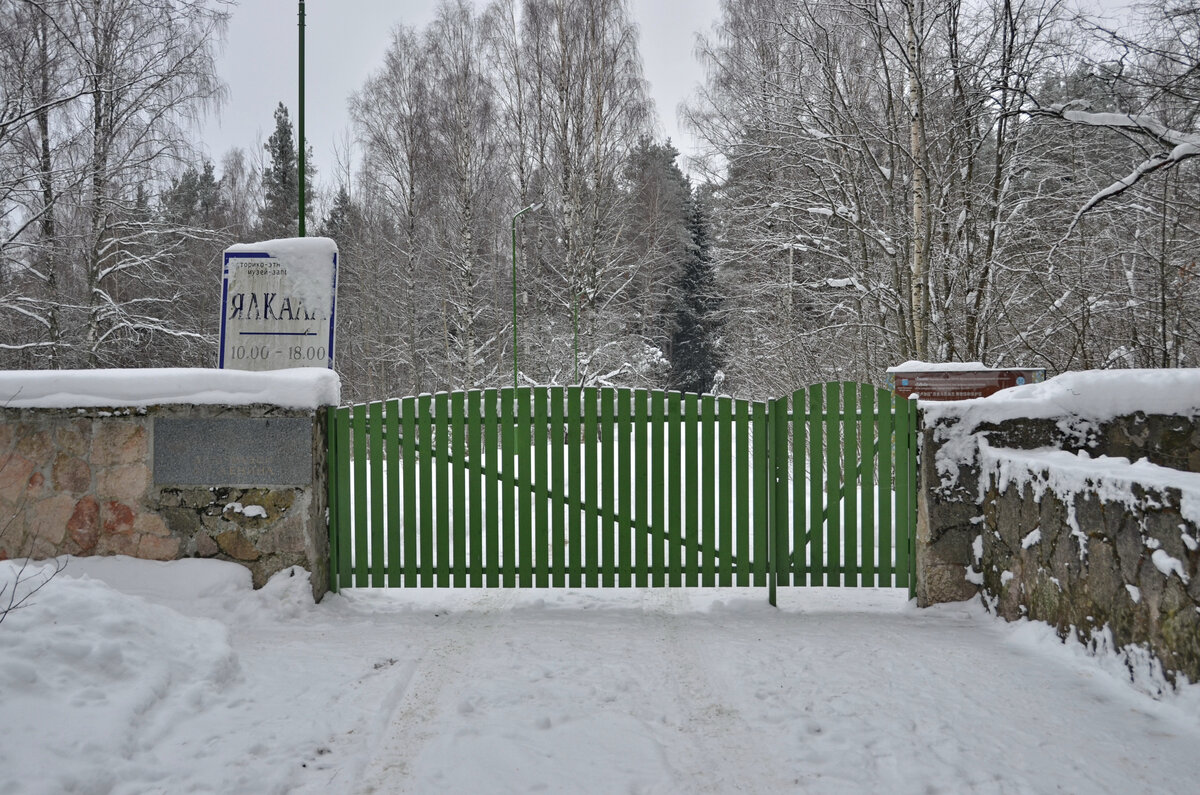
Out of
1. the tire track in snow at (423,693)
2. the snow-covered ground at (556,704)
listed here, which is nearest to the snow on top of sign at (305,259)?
the snow-covered ground at (556,704)

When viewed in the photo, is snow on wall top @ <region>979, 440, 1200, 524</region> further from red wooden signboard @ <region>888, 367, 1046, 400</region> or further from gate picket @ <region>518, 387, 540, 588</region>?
gate picket @ <region>518, 387, 540, 588</region>

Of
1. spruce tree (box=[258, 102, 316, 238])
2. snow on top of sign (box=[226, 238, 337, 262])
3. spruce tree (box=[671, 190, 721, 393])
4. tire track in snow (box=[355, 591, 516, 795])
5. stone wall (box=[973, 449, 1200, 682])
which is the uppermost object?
→ spruce tree (box=[258, 102, 316, 238])

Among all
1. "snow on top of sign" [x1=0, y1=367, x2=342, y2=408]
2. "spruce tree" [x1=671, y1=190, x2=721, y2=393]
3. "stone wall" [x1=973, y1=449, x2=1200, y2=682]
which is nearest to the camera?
"stone wall" [x1=973, y1=449, x2=1200, y2=682]

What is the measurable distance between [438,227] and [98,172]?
8910mm

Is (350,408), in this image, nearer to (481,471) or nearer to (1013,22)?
(481,471)

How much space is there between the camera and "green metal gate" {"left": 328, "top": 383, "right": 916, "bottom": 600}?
5180mm

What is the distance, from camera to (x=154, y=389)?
16.9 feet

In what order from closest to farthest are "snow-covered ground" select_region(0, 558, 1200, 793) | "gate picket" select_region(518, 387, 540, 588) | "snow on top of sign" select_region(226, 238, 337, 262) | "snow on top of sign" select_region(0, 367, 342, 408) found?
"snow-covered ground" select_region(0, 558, 1200, 793)
"snow on top of sign" select_region(0, 367, 342, 408)
"gate picket" select_region(518, 387, 540, 588)
"snow on top of sign" select_region(226, 238, 337, 262)

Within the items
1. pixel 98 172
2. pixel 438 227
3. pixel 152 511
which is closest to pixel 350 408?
pixel 152 511

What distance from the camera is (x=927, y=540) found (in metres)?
5.07

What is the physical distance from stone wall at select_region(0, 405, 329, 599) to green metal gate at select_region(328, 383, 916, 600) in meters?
0.46

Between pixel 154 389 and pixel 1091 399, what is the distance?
6.51 metres

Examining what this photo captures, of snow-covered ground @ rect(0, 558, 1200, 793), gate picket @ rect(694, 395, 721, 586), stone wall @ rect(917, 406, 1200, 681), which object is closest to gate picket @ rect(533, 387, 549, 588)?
snow-covered ground @ rect(0, 558, 1200, 793)

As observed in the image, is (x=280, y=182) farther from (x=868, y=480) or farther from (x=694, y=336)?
(x=868, y=480)
